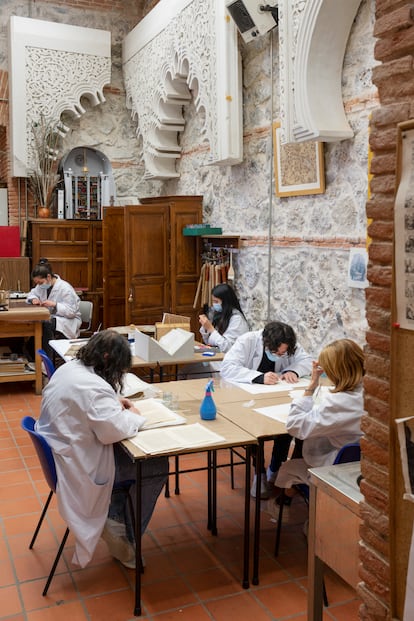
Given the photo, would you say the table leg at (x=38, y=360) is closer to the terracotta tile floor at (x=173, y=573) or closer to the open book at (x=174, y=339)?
the open book at (x=174, y=339)

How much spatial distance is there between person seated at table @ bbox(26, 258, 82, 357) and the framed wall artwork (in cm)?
344

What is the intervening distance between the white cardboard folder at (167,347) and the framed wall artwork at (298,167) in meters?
1.89

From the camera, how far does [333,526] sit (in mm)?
2576

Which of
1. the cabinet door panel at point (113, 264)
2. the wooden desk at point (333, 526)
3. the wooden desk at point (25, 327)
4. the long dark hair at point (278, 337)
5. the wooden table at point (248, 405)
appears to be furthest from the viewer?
the cabinet door panel at point (113, 264)

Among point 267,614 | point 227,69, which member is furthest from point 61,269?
point 267,614

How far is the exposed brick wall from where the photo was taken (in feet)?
6.86

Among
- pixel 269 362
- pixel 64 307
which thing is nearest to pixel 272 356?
pixel 269 362

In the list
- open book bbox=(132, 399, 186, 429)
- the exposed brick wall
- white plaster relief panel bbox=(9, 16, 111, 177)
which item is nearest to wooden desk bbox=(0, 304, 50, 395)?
white plaster relief panel bbox=(9, 16, 111, 177)

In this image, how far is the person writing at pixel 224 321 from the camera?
666 cm

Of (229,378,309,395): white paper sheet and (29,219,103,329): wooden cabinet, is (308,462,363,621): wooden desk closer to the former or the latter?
(229,378,309,395): white paper sheet

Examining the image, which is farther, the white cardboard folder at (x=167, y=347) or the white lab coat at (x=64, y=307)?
the white lab coat at (x=64, y=307)

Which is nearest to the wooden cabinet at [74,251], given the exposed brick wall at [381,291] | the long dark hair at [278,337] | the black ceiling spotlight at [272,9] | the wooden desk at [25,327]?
the wooden desk at [25,327]

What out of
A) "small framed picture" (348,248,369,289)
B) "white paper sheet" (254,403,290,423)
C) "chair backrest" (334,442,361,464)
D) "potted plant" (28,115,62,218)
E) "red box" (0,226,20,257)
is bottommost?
"chair backrest" (334,442,361,464)

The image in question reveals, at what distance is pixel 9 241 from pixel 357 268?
6457mm
